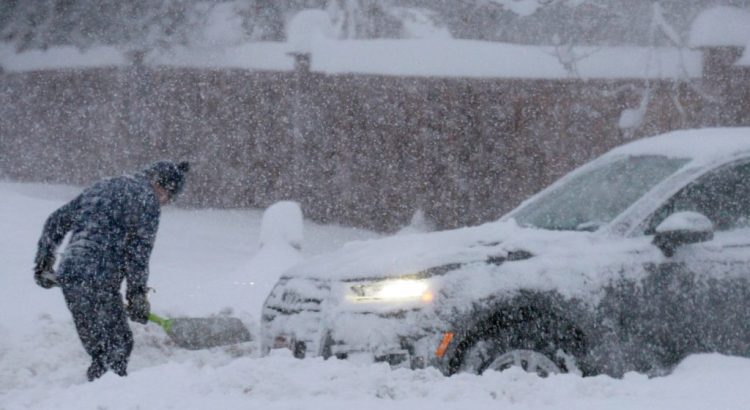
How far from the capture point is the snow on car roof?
590 cm

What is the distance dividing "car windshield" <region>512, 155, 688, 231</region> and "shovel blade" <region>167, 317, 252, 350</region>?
2149mm

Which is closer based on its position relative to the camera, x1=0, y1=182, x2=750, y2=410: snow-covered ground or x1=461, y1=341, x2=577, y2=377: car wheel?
x1=0, y1=182, x2=750, y2=410: snow-covered ground

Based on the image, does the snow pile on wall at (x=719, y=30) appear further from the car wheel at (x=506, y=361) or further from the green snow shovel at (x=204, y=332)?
the car wheel at (x=506, y=361)

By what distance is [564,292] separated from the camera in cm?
532

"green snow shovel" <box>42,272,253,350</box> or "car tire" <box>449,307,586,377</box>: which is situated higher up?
"green snow shovel" <box>42,272,253,350</box>

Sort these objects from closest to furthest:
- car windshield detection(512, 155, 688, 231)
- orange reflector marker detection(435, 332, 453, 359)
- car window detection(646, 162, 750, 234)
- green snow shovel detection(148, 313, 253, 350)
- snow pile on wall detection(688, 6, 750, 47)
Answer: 1. orange reflector marker detection(435, 332, 453, 359)
2. car window detection(646, 162, 750, 234)
3. car windshield detection(512, 155, 688, 231)
4. green snow shovel detection(148, 313, 253, 350)
5. snow pile on wall detection(688, 6, 750, 47)

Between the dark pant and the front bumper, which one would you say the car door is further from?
the dark pant

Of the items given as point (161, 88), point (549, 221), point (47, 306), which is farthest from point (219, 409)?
point (161, 88)

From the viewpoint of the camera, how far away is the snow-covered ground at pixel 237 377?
15.1 feet

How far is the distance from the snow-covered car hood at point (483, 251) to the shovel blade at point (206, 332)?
1580 millimetres

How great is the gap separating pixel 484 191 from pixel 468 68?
2.02m

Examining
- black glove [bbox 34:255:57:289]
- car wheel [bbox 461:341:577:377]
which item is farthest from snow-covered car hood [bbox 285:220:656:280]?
black glove [bbox 34:255:57:289]

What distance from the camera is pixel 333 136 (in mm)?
14484

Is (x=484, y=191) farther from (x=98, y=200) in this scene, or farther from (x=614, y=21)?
(x=98, y=200)
